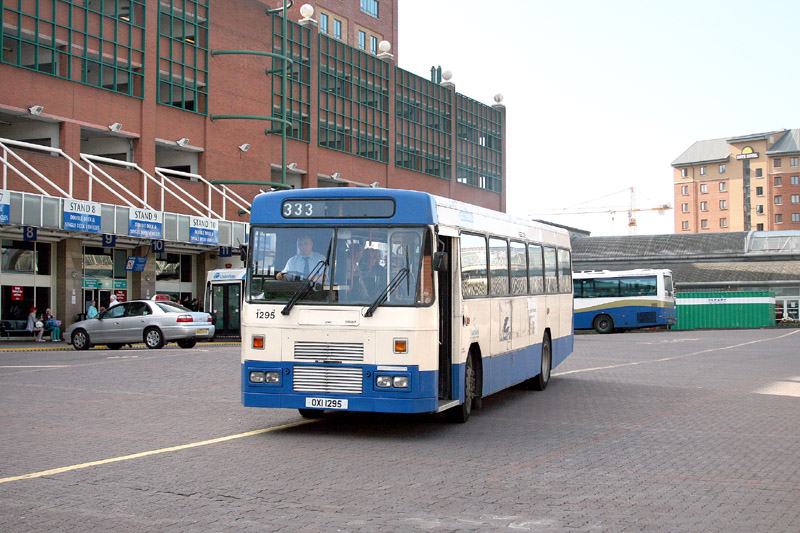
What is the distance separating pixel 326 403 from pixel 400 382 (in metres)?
0.86

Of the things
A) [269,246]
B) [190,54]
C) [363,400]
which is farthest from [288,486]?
[190,54]

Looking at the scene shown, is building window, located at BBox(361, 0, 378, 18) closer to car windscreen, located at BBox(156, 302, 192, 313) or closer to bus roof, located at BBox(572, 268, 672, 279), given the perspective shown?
bus roof, located at BBox(572, 268, 672, 279)

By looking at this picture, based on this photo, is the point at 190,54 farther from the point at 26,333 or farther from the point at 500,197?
the point at 500,197

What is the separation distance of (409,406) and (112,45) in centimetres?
3570

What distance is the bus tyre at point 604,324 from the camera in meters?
48.3

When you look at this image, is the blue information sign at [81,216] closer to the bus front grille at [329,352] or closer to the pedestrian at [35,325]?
the pedestrian at [35,325]

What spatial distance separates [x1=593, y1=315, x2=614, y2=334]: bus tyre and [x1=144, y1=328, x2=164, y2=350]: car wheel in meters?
26.2

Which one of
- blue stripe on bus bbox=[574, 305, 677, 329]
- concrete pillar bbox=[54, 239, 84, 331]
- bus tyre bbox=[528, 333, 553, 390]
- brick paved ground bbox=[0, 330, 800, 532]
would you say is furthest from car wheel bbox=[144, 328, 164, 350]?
blue stripe on bus bbox=[574, 305, 677, 329]

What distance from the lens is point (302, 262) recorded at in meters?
10.9

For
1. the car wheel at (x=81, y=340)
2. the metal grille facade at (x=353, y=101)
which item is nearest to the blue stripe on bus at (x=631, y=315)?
the metal grille facade at (x=353, y=101)

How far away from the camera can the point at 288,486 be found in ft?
25.4

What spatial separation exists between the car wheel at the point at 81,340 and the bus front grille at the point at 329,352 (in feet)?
68.7

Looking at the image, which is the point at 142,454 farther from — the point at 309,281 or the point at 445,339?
the point at 445,339

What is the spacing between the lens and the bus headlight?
10320 millimetres
